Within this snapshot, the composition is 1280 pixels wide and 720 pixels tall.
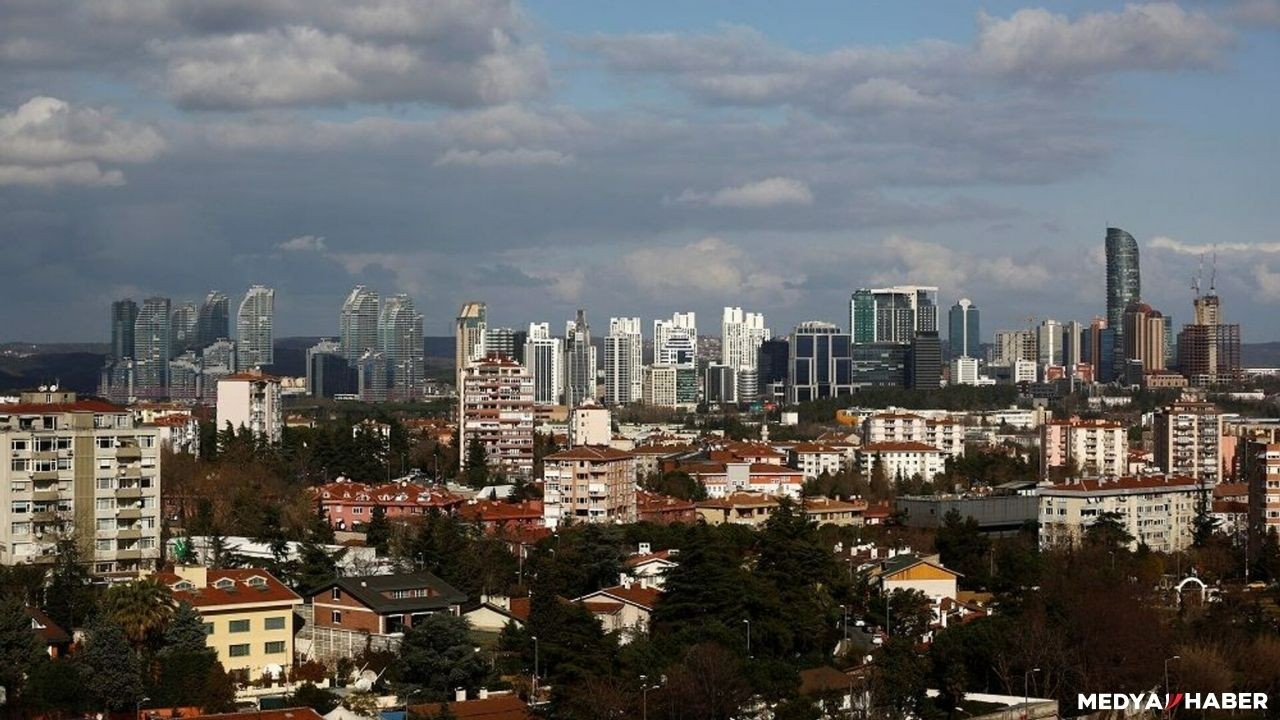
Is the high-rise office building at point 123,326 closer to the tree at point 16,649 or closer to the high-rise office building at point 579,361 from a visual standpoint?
the high-rise office building at point 579,361

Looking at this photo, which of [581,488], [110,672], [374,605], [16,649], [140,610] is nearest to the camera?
[110,672]

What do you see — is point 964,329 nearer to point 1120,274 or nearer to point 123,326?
point 1120,274

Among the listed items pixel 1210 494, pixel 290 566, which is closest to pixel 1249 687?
pixel 290 566

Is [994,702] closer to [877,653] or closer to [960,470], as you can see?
[877,653]

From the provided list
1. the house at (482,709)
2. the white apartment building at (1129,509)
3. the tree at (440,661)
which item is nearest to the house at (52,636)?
the tree at (440,661)

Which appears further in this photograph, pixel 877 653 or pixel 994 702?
pixel 877 653

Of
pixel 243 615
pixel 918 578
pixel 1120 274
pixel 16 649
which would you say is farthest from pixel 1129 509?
pixel 1120 274
